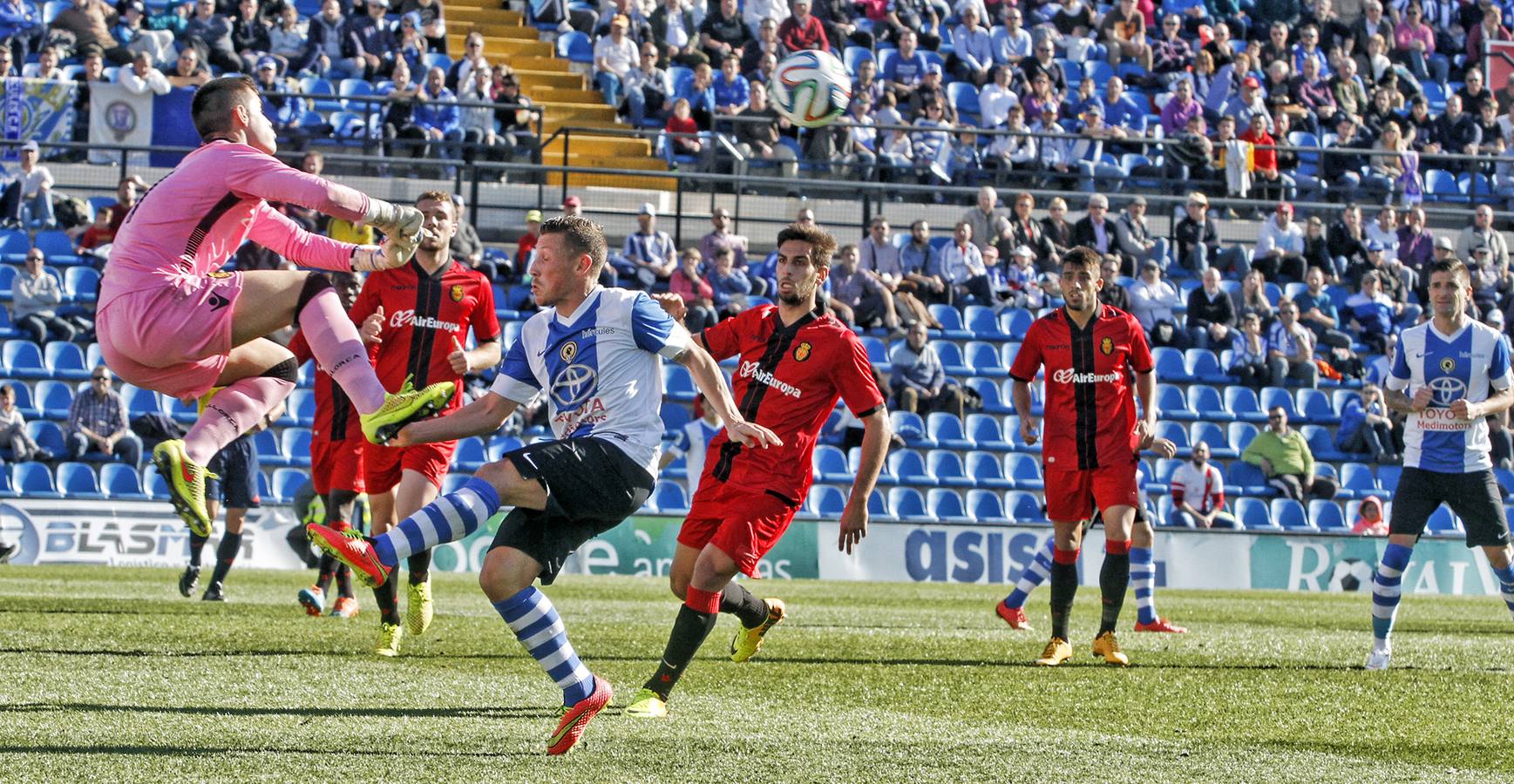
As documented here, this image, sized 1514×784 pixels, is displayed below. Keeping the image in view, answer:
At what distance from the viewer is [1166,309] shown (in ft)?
72.6

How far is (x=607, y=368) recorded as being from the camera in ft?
22.1

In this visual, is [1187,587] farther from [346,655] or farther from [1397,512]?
[346,655]

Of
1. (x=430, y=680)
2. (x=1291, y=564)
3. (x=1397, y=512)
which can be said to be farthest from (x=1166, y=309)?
(x=430, y=680)

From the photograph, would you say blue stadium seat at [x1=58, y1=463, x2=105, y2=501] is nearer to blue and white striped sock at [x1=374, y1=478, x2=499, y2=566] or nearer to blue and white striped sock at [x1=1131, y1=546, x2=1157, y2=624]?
blue and white striped sock at [x1=1131, y1=546, x2=1157, y2=624]

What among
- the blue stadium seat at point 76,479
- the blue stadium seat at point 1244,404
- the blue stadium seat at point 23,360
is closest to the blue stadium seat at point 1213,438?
the blue stadium seat at point 1244,404

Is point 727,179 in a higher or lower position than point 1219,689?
higher

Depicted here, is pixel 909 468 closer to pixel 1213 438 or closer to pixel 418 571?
pixel 1213 438

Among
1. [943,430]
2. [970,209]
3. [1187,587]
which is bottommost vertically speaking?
[1187,587]

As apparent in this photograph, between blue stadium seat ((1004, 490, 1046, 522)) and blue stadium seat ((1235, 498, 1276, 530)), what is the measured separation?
2.28 m

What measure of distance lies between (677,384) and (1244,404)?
22.3 feet

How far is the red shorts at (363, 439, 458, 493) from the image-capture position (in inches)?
384

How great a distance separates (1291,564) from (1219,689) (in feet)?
35.4

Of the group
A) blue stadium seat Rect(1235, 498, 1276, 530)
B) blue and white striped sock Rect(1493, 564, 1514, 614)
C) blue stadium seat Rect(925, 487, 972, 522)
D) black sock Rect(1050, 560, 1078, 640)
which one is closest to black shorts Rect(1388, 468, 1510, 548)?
blue and white striped sock Rect(1493, 564, 1514, 614)

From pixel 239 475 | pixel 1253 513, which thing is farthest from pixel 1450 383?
pixel 1253 513
